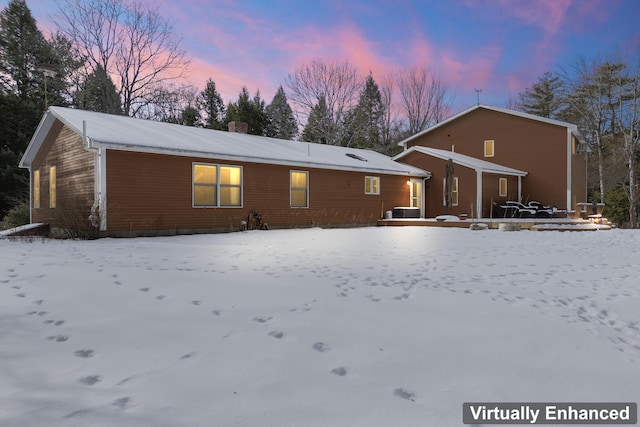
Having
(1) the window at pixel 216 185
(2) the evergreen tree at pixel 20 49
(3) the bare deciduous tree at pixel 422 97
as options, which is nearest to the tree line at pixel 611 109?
(3) the bare deciduous tree at pixel 422 97

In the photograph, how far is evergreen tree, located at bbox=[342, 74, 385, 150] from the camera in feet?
109

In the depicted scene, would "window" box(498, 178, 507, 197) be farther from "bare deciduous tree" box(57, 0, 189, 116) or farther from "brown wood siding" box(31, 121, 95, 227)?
"bare deciduous tree" box(57, 0, 189, 116)

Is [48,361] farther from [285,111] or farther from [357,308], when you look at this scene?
[285,111]

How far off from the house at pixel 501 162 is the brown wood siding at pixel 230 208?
211 cm

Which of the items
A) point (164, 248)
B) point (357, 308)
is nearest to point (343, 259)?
point (357, 308)

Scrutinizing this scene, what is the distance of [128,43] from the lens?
25688 millimetres

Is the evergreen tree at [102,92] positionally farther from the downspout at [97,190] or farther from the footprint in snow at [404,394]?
the footprint in snow at [404,394]

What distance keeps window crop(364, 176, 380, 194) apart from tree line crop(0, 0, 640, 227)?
45.1 ft

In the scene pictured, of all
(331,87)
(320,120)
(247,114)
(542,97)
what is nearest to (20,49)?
(247,114)

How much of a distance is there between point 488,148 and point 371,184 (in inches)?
350

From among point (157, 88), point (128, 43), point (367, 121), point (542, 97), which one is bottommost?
point (157, 88)

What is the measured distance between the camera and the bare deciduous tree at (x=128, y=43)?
24500mm

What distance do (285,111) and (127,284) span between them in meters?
35.6

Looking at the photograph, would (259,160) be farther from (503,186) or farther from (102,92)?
(102,92)
